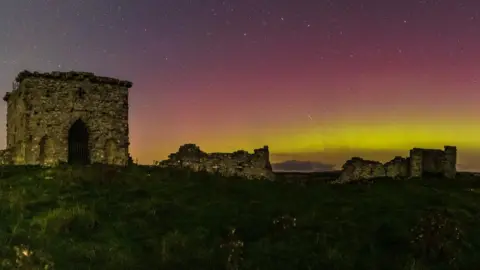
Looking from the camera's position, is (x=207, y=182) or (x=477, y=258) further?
(x=207, y=182)

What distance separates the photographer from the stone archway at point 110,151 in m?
28.5

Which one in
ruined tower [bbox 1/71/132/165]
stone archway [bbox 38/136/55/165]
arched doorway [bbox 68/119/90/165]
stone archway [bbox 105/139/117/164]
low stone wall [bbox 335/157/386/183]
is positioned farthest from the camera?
low stone wall [bbox 335/157/386/183]

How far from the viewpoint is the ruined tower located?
27.0 meters

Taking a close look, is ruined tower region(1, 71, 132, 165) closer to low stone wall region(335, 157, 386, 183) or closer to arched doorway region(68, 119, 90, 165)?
arched doorway region(68, 119, 90, 165)

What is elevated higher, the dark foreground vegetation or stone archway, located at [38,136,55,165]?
stone archway, located at [38,136,55,165]

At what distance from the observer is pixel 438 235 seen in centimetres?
1145

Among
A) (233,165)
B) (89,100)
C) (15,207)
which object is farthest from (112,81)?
(15,207)

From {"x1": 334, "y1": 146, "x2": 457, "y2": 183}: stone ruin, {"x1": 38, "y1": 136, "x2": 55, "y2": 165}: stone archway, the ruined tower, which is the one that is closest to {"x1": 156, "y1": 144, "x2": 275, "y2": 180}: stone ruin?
the ruined tower

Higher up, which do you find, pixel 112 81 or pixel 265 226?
pixel 112 81

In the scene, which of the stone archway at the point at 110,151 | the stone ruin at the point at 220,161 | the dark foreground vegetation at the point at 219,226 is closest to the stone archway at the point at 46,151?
the stone archway at the point at 110,151

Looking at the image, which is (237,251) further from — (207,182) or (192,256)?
(207,182)

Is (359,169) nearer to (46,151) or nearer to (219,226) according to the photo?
(46,151)

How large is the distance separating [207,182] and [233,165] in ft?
35.3

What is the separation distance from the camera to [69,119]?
2745cm
